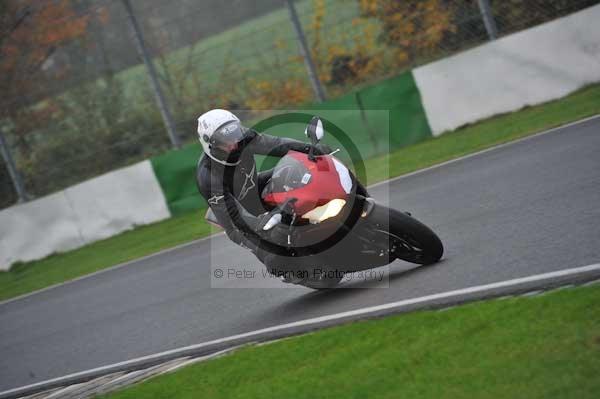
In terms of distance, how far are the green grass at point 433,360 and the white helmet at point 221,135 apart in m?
1.57

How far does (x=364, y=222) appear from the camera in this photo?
670cm

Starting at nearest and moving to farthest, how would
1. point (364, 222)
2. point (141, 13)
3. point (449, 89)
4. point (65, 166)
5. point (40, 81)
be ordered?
point (364, 222)
point (449, 89)
point (141, 13)
point (65, 166)
point (40, 81)

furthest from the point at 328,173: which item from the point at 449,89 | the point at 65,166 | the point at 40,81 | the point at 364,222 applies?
the point at 40,81

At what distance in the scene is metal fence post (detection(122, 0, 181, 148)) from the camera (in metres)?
15.8

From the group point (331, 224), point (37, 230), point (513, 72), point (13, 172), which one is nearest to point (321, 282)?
point (331, 224)

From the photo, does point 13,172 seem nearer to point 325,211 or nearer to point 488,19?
point 488,19

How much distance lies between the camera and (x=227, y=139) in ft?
22.2

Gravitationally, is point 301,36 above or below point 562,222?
above

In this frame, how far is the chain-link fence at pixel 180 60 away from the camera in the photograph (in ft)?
48.7

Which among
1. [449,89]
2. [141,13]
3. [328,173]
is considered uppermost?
[141,13]

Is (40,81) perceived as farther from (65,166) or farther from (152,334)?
(152,334)

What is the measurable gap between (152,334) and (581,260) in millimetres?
4118

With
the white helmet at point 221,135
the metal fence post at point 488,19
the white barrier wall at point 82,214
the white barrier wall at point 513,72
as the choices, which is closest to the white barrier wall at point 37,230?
the white barrier wall at point 82,214

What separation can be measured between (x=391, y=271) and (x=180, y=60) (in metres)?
9.70
